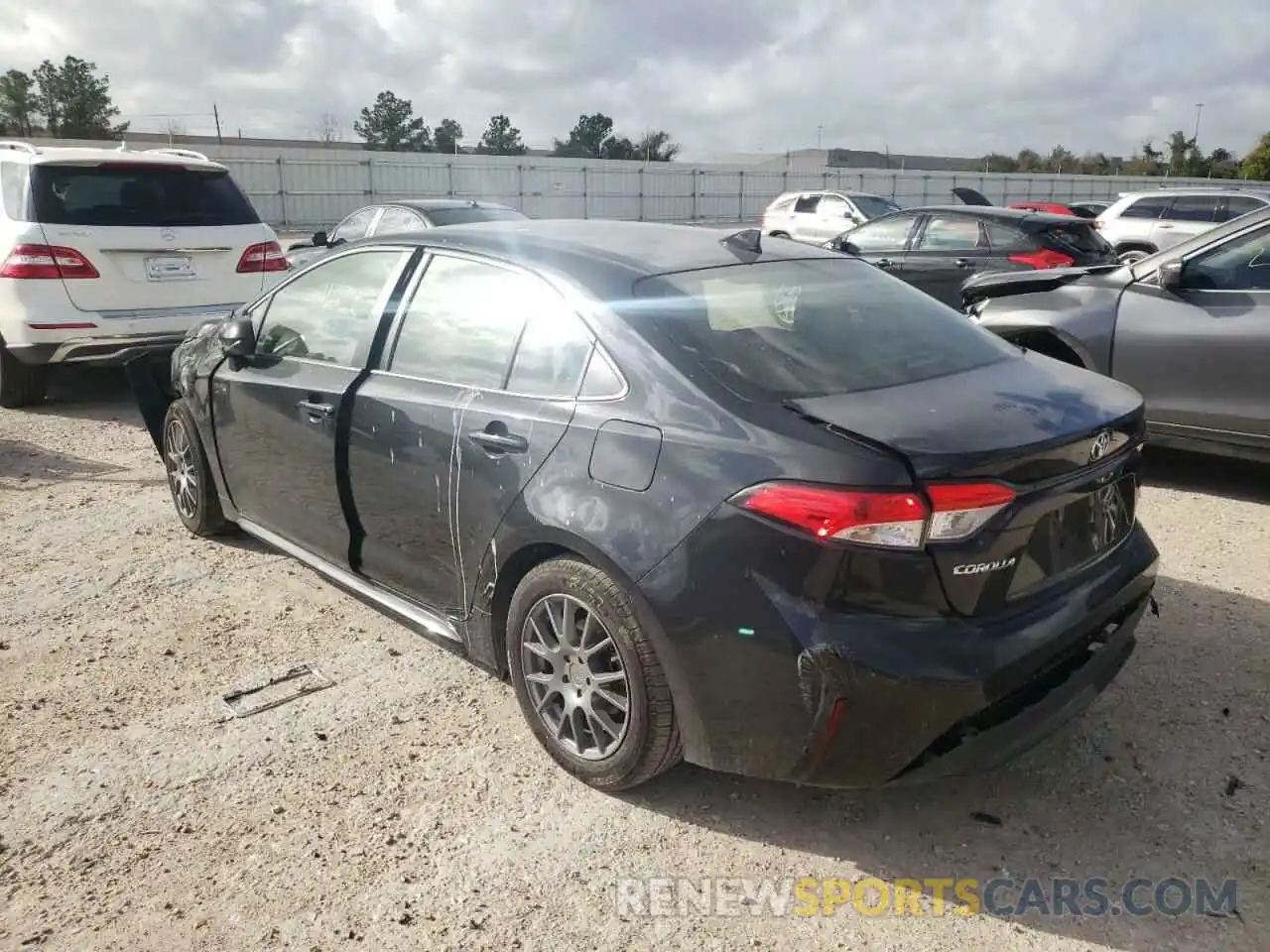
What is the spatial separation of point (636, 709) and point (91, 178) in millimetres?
6448

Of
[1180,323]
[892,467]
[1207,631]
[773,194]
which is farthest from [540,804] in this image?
[773,194]

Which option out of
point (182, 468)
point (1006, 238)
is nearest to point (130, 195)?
point (182, 468)

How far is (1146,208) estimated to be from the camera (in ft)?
54.7

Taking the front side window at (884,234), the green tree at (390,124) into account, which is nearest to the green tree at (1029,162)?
the green tree at (390,124)

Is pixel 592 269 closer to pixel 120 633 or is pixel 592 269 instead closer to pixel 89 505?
pixel 120 633

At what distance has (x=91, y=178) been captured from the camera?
7023mm

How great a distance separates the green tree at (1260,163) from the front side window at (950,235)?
175 feet

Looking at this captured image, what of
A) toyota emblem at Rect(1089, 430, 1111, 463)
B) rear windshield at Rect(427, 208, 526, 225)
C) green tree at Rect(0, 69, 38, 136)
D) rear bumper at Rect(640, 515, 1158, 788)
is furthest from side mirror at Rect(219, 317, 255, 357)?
green tree at Rect(0, 69, 38, 136)

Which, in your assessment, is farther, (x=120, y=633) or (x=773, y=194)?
(x=773, y=194)

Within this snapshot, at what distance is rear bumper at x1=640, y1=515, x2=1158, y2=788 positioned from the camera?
233 cm

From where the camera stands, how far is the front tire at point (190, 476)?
15.5ft

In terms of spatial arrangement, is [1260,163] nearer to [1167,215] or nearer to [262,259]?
[1167,215]

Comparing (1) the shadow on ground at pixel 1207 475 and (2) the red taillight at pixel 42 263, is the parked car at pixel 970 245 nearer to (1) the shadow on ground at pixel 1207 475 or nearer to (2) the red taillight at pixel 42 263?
(1) the shadow on ground at pixel 1207 475

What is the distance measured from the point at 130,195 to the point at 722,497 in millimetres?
6492
